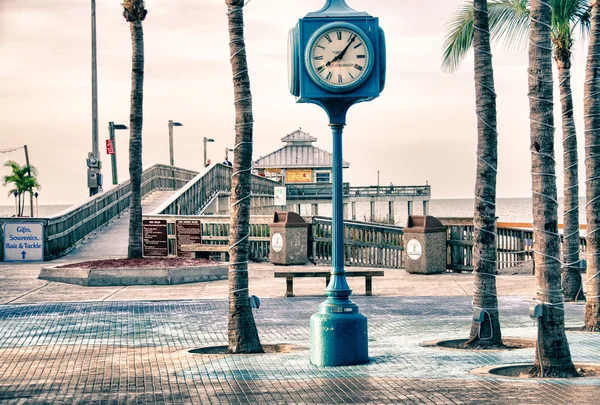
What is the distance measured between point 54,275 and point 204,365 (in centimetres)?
1208

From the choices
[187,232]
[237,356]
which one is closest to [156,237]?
[187,232]

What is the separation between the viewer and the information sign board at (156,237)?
27.5 m

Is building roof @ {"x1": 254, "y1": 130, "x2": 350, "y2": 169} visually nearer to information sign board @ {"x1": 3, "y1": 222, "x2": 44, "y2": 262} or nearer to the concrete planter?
information sign board @ {"x1": 3, "y1": 222, "x2": 44, "y2": 262}

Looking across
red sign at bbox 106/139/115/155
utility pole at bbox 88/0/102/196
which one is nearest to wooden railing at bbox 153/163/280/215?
utility pole at bbox 88/0/102/196

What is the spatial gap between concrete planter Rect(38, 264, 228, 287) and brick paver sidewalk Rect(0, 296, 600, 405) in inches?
164

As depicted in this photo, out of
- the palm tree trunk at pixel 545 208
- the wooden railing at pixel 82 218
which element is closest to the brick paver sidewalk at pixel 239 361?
the palm tree trunk at pixel 545 208

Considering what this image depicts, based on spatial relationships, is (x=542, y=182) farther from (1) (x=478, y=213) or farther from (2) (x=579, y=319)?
(2) (x=579, y=319)

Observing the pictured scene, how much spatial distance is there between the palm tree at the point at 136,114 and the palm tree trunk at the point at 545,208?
1548 centimetres

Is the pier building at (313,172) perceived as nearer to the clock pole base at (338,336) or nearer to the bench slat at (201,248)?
the bench slat at (201,248)

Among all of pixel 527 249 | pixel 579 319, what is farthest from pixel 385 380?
pixel 527 249

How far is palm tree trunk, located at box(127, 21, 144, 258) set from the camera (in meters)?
24.3

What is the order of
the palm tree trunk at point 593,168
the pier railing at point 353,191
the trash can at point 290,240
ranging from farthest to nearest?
the pier railing at point 353,191
the trash can at point 290,240
the palm tree trunk at point 593,168

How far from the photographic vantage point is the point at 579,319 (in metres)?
15.3

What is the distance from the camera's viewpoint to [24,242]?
27.4m
